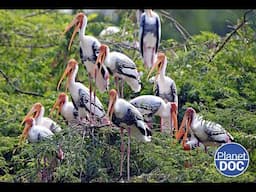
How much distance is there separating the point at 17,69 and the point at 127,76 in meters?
1.08

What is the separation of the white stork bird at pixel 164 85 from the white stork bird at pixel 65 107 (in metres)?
0.42

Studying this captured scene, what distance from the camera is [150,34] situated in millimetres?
4438

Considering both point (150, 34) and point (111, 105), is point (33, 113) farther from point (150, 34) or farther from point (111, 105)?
point (150, 34)

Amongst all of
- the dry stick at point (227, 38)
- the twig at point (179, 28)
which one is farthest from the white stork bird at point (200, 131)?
the twig at point (179, 28)

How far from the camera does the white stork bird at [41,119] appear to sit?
4.04 m

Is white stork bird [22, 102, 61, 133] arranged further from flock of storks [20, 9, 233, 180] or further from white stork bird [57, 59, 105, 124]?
white stork bird [57, 59, 105, 124]

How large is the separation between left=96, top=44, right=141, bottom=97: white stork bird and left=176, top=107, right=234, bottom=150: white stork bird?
0.32 m

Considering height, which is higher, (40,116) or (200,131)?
(40,116)

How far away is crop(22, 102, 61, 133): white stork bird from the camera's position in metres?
4.04

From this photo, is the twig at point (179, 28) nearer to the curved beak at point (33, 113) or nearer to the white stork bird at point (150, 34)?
the white stork bird at point (150, 34)

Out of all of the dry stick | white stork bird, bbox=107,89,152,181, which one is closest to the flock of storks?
white stork bird, bbox=107,89,152,181

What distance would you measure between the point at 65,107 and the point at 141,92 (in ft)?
1.25

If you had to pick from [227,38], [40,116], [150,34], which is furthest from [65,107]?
[227,38]
